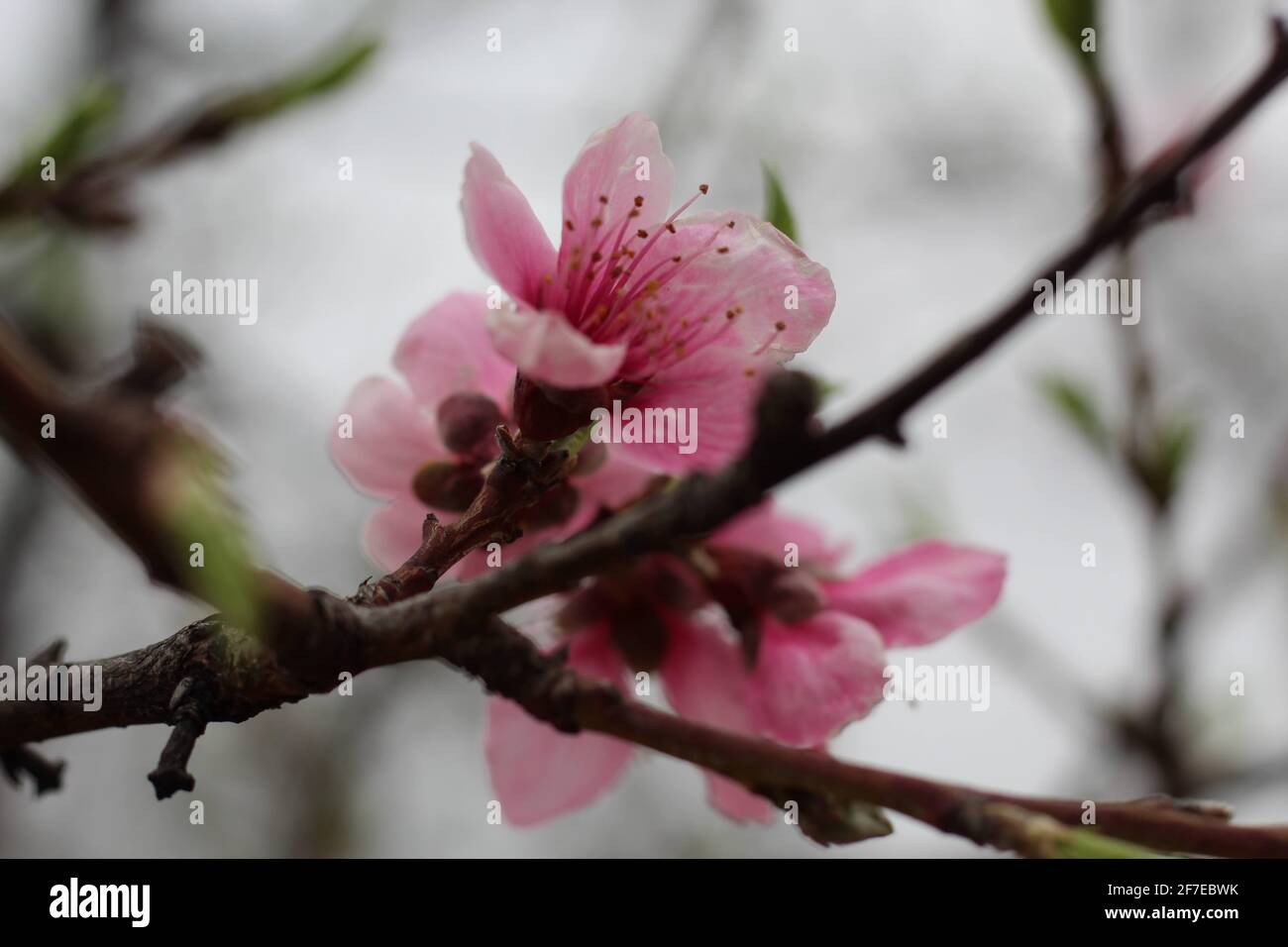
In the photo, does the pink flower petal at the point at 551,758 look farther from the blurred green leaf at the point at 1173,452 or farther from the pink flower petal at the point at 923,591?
the blurred green leaf at the point at 1173,452

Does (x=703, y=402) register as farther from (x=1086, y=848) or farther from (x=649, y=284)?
(x=1086, y=848)

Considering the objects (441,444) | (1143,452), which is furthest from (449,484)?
(1143,452)

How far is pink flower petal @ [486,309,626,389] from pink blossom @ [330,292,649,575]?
0.17m

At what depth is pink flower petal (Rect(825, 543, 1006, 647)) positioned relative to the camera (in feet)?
3.02

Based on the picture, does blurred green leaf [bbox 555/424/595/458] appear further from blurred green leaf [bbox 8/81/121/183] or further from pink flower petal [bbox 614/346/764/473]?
blurred green leaf [bbox 8/81/121/183]

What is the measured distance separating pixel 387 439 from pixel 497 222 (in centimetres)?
26

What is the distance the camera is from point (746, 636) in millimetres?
934

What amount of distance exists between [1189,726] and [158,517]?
5.36 ft

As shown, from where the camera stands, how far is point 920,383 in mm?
458

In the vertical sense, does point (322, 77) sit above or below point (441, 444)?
above

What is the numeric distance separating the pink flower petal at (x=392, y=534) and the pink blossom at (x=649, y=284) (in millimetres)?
226

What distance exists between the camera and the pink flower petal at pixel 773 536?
0.97 meters
